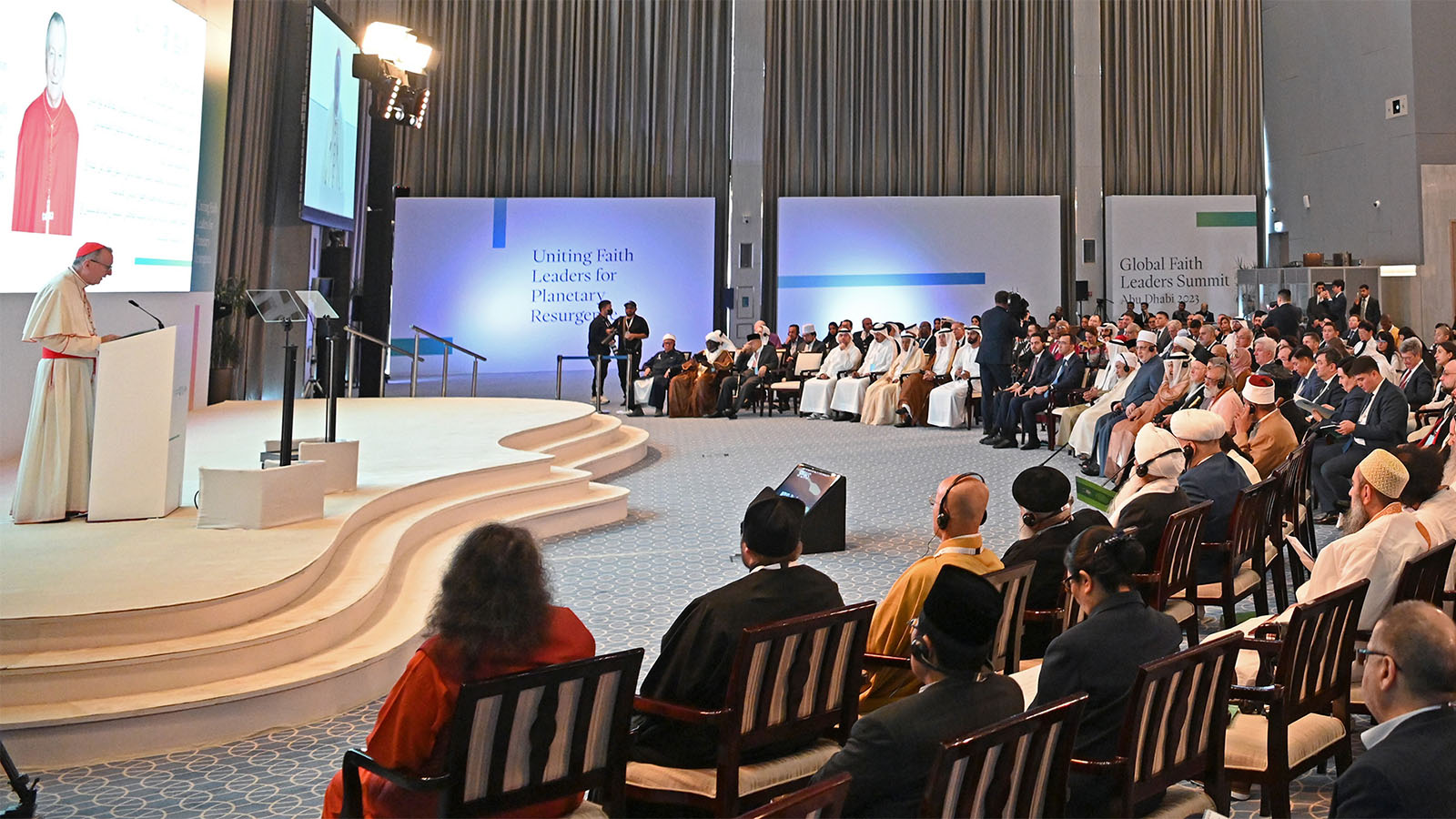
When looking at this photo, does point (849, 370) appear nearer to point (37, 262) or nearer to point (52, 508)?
point (37, 262)

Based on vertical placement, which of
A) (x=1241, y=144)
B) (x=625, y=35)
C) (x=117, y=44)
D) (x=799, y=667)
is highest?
(x=625, y=35)

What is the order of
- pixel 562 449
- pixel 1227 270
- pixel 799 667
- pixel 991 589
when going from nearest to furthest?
pixel 991 589, pixel 799 667, pixel 562 449, pixel 1227 270

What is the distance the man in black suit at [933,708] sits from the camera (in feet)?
6.61

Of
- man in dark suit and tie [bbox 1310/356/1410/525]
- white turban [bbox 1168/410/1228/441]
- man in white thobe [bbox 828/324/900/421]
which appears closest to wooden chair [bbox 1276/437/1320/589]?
white turban [bbox 1168/410/1228/441]

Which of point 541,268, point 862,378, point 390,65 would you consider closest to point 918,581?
point 390,65

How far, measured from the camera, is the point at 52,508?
5047 millimetres

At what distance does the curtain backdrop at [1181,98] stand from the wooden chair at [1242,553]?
14.7 m

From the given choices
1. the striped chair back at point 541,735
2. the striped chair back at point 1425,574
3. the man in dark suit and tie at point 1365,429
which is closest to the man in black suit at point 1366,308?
the man in dark suit and tie at point 1365,429

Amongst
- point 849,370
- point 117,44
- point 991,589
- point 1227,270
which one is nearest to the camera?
point 991,589

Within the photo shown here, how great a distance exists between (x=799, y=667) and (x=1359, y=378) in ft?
17.1

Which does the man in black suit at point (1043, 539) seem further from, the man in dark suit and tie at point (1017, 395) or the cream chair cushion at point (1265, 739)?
the man in dark suit and tie at point (1017, 395)

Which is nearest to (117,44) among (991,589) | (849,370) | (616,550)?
(616,550)

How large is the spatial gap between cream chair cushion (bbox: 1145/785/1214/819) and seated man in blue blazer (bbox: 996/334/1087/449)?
25.9ft

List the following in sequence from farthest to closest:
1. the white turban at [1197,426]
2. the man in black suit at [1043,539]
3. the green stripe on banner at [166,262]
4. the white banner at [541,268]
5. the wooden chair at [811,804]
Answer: the white banner at [541,268] → the green stripe on banner at [166,262] → the white turban at [1197,426] → the man in black suit at [1043,539] → the wooden chair at [811,804]
